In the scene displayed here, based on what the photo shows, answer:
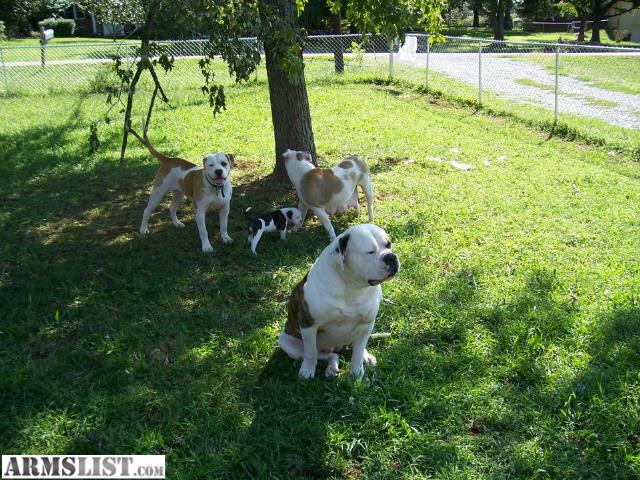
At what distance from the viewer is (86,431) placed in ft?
11.1

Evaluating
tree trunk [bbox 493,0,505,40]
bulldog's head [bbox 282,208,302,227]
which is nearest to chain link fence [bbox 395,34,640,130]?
bulldog's head [bbox 282,208,302,227]

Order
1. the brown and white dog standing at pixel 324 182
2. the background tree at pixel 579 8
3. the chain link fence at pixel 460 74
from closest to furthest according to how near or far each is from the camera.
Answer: the brown and white dog standing at pixel 324 182, the chain link fence at pixel 460 74, the background tree at pixel 579 8

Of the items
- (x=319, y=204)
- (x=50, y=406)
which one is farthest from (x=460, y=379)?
(x=319, y=204)

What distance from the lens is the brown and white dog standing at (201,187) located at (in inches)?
232

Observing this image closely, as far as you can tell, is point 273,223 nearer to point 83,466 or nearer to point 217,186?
point 217,186

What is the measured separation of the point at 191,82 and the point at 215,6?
505 inches

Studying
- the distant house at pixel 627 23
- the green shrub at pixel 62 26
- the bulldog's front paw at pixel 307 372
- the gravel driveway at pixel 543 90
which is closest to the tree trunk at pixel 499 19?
the distant house at pixel 627 23

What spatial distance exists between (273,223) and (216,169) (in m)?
0.81

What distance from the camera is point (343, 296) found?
3.54 metres

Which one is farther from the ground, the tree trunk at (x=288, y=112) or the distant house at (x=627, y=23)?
the distant house at (x=627, y=23)

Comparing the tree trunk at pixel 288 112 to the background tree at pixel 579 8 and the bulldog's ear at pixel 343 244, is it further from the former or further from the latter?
the background tree at pixel 579 8

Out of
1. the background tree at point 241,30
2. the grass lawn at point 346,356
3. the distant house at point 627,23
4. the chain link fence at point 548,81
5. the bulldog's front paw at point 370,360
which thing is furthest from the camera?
the distant house at point 627,23

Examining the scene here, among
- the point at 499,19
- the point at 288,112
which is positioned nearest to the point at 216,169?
the point at 288,112

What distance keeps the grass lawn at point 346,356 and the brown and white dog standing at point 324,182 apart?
1.04 feet
